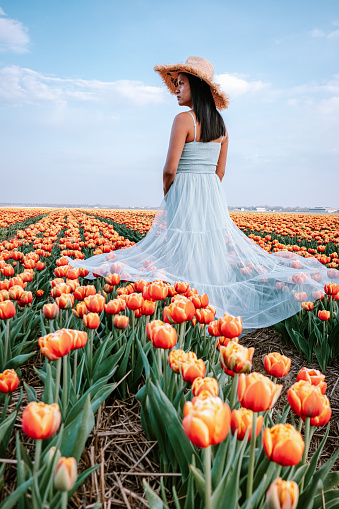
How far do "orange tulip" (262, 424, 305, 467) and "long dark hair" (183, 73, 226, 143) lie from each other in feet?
10.8

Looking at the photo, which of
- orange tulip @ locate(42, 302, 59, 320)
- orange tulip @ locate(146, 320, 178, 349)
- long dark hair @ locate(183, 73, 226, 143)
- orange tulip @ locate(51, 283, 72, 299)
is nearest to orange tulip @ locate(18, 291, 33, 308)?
orange tulip @ locate(51, 283, 72, 299)

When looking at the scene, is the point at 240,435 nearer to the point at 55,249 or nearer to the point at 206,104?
the point at 206,104

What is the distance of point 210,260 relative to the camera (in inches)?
138

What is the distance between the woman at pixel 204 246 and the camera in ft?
10.4

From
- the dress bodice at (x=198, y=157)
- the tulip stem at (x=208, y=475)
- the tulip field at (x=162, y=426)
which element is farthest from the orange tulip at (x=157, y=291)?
the dress bodice at (x=198, y=157)

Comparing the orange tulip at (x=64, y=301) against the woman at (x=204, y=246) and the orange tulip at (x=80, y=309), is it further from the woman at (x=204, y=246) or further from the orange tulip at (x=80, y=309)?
the woman at (x=204, y=246)

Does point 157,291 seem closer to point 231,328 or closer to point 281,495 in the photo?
point 231,328

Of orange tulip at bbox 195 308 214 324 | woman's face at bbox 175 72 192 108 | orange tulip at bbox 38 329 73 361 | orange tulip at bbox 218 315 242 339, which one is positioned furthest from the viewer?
woman's face at bbox 175 72 192 108

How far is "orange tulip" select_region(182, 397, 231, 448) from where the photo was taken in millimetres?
730

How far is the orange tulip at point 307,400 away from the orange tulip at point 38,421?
0.63m

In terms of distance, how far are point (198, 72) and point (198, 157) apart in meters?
0.81

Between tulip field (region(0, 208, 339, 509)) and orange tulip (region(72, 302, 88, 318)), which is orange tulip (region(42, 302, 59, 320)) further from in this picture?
A: orange tulip (region(72, 302, 88, 318))

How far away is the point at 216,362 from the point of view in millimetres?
1958

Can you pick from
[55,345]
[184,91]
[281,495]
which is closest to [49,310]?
[55,345]
